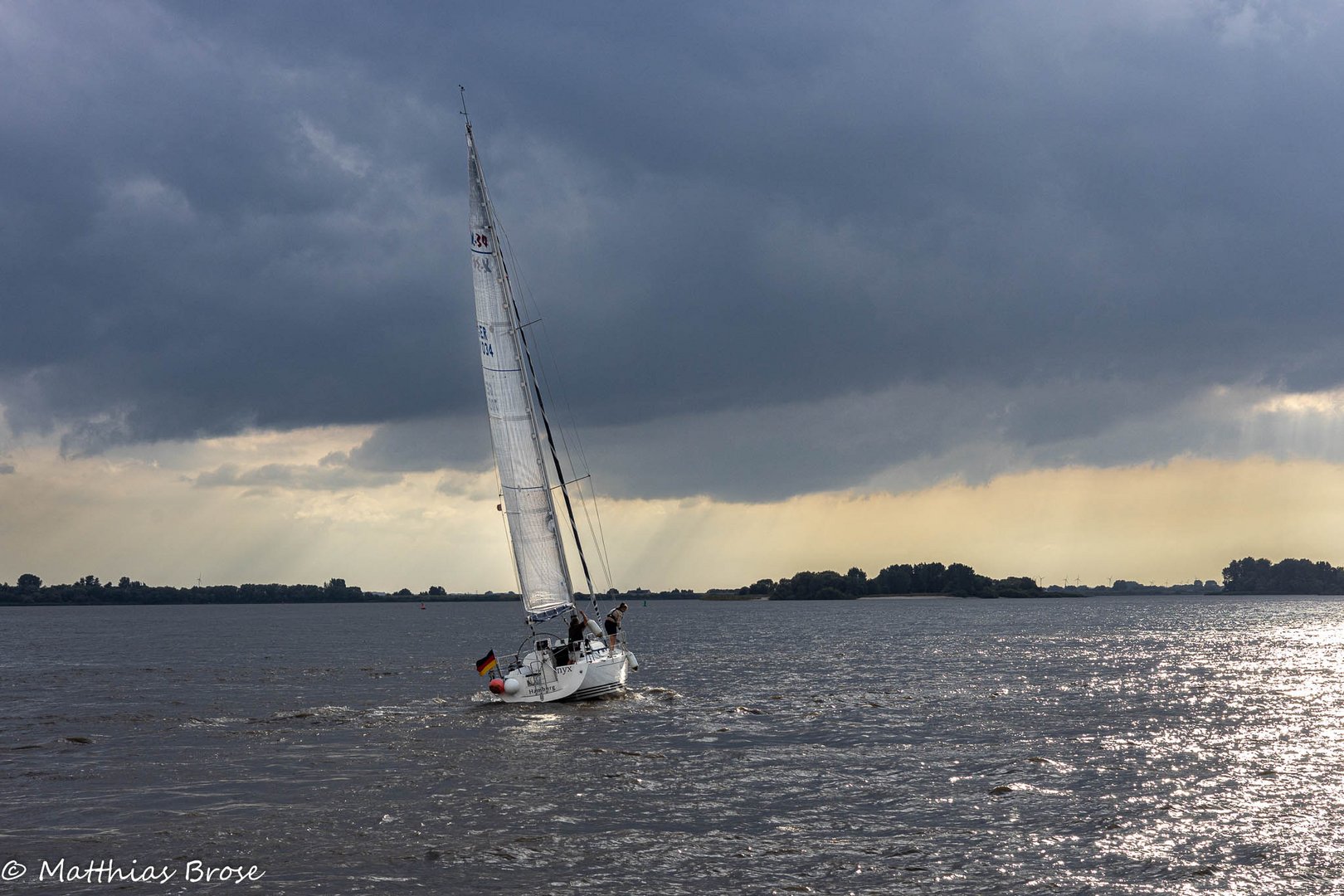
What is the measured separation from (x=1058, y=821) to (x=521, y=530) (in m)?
25.4

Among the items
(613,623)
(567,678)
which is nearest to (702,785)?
(567,678)

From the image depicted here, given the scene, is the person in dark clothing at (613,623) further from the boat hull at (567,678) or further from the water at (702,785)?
the water at (702,785)

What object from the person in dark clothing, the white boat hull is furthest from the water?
the person in dark clothing

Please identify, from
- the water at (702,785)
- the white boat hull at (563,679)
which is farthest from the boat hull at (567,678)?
the water at (702,785)

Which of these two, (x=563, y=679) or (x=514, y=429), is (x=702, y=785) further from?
(x=514, y=429)

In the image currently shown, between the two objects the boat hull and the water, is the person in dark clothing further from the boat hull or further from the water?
the water

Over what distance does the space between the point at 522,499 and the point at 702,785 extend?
1921 centimetres

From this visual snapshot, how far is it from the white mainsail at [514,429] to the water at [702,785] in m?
5.15

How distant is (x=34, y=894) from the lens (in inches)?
673

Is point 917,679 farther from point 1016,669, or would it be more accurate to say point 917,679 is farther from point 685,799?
point 685,799

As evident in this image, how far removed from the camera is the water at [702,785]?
18.4 meters

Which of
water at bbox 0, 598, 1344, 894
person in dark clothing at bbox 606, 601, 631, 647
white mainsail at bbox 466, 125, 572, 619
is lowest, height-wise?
water at bbox 0, 598, 1344, 894

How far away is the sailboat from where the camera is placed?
139ft

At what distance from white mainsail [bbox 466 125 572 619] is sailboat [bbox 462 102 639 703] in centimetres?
3
